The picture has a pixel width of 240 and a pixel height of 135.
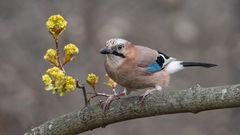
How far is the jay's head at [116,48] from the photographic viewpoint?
4.99 metres

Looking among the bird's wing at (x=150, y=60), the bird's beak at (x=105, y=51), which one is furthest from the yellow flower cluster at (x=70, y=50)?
the bird's wing at (x=150, y=60)

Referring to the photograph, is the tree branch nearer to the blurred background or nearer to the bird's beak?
the bird's beak

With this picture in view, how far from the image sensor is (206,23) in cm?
976

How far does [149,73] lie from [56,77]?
149 cm

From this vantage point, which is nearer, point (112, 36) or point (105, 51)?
point (105, 51)

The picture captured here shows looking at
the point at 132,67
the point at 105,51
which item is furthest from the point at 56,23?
the point at 132,67

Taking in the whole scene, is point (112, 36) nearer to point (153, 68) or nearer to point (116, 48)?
point (153, 68)

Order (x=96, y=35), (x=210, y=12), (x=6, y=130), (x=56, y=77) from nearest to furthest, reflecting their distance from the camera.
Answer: (x=56, y=77)
(x=6, y=130)
(x=96, y=35)
(x=210, y=12)

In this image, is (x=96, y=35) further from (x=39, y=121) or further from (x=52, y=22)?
(x=52, y=22)

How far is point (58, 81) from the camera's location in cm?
393

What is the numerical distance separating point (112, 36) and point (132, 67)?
4.15 meters

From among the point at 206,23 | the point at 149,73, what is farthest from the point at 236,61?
the point at 149,73

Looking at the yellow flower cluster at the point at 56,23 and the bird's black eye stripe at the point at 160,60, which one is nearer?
the yellow flower cluster at the point at 56,23

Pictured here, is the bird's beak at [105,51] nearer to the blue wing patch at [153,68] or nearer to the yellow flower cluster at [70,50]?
the blue wing patch at [153,68]
